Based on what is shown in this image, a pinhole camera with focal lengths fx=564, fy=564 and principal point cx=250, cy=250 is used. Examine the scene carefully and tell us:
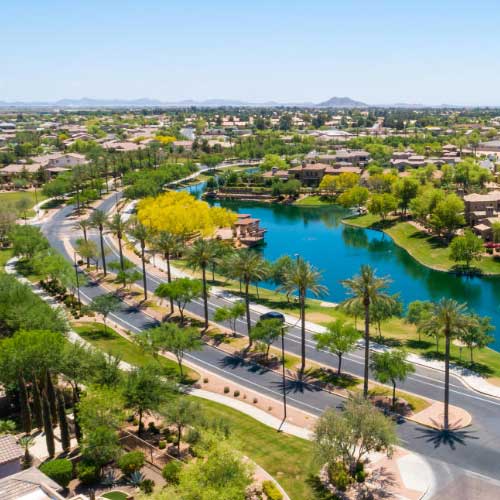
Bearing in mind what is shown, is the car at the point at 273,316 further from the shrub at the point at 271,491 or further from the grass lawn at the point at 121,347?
the shrub at the point at 271,491

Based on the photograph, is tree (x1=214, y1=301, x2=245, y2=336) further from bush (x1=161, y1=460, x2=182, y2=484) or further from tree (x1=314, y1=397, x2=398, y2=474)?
tree (x1=314, y1=397, x2=398, y2=474)

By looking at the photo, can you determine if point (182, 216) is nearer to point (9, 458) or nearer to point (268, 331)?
point (268, 331)

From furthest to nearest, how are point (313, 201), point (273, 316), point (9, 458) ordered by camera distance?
point (313, 201) < point (273, 316) < point (9, 458)

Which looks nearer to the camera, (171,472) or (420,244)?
(171,472)

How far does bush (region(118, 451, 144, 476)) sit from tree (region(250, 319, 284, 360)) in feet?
69.6

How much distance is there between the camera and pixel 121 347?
61.5 m

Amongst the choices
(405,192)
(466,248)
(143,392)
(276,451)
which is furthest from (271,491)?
(405,192)

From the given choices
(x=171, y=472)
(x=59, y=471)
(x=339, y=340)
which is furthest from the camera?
(x=339, y=340)

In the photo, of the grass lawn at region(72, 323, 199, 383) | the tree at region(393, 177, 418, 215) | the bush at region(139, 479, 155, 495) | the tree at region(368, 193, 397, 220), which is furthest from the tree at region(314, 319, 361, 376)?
the tree at region(393, 177, 418, 215)

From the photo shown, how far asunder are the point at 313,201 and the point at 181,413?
4895 inches

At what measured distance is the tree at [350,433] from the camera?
36969 millimetres

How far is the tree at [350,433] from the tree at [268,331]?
19562mm

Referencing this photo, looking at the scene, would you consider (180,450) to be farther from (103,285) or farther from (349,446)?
(103,285)

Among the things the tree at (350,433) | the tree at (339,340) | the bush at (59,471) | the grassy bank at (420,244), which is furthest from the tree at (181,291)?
the grassy bank at (420,244)
